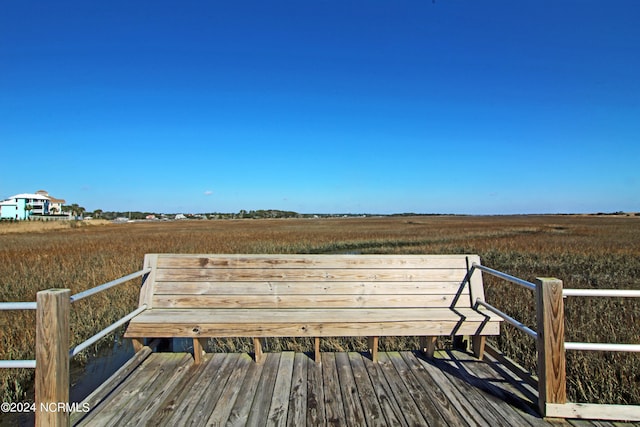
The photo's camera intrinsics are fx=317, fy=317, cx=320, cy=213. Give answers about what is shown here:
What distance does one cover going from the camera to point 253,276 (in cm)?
383

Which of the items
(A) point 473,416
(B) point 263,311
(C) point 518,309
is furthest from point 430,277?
(C) point 518,309

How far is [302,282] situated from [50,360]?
2.35 m

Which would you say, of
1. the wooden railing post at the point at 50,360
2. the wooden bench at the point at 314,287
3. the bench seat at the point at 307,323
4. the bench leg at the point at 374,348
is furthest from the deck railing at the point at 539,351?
the bench leg at the point at 374,348

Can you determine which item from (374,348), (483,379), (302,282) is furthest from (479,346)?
(302,282)

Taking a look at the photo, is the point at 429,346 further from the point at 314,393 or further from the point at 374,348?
the point at 314,393

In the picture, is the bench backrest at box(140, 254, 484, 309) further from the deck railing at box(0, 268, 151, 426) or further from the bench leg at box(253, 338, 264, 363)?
the deck railing at box(0, 268, 151, 426)

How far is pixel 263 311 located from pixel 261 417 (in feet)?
3.93

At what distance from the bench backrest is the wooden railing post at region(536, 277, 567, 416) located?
124 centimetres

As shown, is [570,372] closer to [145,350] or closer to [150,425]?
[150,425]

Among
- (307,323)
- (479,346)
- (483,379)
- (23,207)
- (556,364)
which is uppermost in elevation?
(23,207)

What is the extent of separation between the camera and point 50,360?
7.41ft

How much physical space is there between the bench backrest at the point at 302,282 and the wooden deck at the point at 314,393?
2.08 feet

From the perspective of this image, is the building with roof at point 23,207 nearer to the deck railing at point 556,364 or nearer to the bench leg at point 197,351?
the bench leg at point 197,351

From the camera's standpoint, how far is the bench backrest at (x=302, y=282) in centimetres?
378
